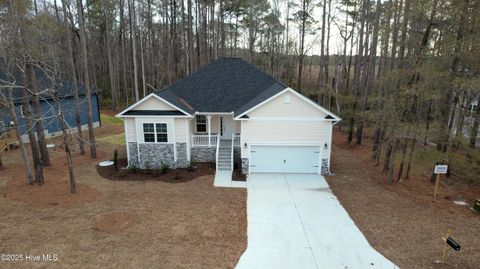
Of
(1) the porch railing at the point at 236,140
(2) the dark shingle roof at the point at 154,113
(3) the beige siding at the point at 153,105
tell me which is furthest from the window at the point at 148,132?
(1) the porch railing at the point at 236,140

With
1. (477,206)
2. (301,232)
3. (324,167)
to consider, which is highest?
(324,167)

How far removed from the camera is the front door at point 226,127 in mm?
17000

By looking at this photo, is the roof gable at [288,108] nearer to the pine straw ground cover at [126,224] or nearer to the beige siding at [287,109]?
the beige siding at [287,109]

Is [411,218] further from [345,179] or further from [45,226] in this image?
[45,226]

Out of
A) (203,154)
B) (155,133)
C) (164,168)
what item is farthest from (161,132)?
(203,154)

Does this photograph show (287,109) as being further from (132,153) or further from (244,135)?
(132,153)

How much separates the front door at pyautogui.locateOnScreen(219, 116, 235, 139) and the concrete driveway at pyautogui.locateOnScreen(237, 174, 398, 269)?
445 cm

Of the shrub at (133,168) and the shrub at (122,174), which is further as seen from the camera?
the shrub at (133,168)

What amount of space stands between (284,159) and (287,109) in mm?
2656

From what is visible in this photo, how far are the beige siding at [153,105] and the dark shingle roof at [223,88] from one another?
106 cm

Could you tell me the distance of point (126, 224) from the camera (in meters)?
9.59

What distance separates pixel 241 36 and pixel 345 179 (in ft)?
99.7

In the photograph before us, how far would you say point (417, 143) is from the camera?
12.7 m

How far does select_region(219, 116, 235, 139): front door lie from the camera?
17.0 meters
